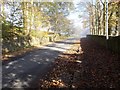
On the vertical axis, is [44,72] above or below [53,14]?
below

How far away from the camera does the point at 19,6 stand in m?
31.1

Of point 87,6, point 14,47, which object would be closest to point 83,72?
point 14,47

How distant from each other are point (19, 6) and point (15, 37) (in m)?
4.82

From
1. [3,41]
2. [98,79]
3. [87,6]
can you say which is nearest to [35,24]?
[3,41]

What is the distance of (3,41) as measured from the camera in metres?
24.2

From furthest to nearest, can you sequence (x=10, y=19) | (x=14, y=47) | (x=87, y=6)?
1. (x=87, y=6)
2. (x=10, y=19)
3. (x=14, y=47)

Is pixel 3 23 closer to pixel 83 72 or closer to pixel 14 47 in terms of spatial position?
pixel 14 47

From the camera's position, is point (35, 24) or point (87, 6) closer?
point (35, 24)

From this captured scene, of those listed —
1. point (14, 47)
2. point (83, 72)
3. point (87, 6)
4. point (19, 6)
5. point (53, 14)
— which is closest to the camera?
point (83, 72)

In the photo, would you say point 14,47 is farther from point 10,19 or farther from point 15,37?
point 10,19

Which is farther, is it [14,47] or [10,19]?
[10,19]

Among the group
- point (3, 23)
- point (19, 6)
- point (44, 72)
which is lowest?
point (44, 72)

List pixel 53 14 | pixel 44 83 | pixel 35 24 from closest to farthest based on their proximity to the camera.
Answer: pixel 44 83 < pixel 35 24 < pixel 53 14

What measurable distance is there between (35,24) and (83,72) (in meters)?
27.4
